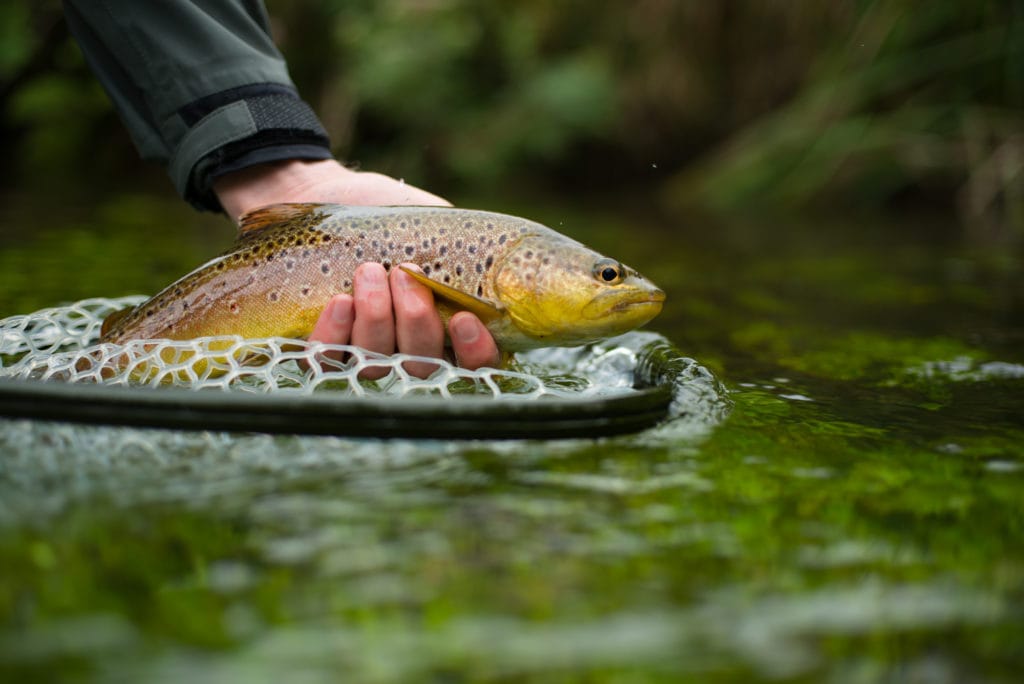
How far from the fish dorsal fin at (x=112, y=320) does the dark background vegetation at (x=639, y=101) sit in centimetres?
682

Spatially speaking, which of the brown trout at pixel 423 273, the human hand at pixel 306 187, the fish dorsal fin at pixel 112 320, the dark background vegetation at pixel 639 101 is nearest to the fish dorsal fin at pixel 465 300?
the brown trout at pixel 423 273

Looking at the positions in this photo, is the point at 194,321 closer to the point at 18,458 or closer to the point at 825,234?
the point at 18,458

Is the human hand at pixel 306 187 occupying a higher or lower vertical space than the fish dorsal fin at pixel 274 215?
higher

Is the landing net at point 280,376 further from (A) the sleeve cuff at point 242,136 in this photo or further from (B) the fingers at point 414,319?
(A) the sleeve cuff at point 242,136

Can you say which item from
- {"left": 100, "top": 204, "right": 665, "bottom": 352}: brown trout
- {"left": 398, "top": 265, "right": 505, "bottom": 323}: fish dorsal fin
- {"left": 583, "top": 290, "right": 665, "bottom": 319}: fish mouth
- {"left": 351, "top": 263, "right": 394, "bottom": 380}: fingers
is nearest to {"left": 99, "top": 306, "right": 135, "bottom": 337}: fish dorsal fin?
{"left": 100, "top": 204, "right": 665, "bottom": 352}: brown trout

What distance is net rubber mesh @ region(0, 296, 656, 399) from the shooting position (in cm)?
208

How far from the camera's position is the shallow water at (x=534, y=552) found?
1.10 metres

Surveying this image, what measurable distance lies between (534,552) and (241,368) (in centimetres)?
99

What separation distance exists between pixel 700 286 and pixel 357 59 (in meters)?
12.3

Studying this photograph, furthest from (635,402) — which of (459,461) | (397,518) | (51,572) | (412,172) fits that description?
(412,172)

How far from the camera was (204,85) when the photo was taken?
2979mm

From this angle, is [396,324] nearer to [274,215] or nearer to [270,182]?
[274,215]

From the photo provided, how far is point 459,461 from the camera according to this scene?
174 centimetres

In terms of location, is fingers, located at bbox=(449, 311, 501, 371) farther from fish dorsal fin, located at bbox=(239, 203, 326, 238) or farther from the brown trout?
fish dorsal fin, located at bbox=(239, 203, 326, 238)
